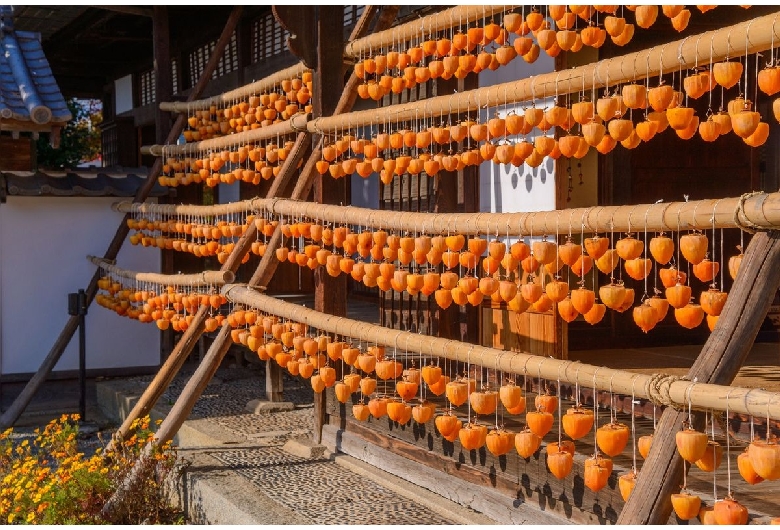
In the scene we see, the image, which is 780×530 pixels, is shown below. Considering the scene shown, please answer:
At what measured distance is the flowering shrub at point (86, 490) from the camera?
27.4ft

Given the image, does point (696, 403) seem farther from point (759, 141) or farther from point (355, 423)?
point (355, 423)

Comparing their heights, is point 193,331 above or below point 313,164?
below

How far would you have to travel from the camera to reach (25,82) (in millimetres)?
12797

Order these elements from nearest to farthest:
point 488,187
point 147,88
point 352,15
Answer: point 488,187
point 352,15
point 147,88

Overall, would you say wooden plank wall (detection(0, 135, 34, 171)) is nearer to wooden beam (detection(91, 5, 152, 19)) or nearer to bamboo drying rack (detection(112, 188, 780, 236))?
wooden beam (detection(91, 5, 152, 19))

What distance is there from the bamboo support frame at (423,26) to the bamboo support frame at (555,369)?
265cm

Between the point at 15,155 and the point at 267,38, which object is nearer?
the point at 15,155

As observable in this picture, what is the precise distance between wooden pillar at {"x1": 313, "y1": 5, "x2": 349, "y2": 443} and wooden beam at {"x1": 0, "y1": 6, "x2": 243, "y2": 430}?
4061 mm

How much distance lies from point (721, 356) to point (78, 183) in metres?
11.3

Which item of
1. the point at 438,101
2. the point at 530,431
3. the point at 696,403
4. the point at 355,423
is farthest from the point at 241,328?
the point at 696,403

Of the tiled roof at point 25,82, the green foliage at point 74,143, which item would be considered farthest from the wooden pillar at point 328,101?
the green foliage at point 74,143

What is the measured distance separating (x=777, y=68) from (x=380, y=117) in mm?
4091

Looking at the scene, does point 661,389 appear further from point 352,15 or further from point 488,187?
point 352,15

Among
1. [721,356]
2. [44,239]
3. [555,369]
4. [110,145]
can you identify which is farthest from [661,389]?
[110,145]
